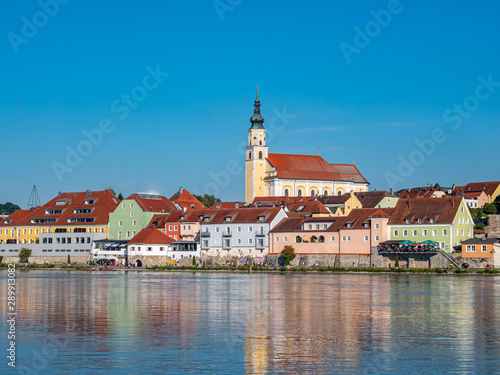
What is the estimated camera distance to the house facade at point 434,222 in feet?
260

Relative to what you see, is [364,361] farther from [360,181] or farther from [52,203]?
[360,181]

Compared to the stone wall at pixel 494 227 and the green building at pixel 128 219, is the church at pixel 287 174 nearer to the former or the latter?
the green building at pixel 128 219

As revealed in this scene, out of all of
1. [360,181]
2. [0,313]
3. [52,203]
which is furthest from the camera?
[360,181]

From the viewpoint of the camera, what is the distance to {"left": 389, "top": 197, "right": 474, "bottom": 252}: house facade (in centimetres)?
7912

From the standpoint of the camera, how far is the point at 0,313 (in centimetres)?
3130

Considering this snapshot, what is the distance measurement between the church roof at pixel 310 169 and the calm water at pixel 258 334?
99892 millimetres

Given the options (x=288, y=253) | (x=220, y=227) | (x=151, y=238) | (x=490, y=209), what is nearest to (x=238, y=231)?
(x=220, y=227)

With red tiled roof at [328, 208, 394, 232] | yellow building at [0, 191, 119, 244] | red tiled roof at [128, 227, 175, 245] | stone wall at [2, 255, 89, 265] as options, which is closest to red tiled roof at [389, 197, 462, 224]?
red tiled roof at [328, 208, 394, 232]

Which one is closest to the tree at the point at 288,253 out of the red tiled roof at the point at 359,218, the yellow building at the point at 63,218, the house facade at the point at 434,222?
the red tiled roof at the point at 359,218

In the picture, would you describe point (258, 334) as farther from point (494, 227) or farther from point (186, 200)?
point (186, 200)

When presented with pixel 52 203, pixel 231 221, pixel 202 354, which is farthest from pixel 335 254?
pixel 202 354

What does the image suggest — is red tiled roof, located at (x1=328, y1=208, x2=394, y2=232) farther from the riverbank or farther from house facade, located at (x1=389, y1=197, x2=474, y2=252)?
the riverbank

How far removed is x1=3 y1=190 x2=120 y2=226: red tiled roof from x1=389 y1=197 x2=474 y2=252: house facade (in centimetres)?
4262

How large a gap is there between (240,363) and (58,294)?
85.9 ft
